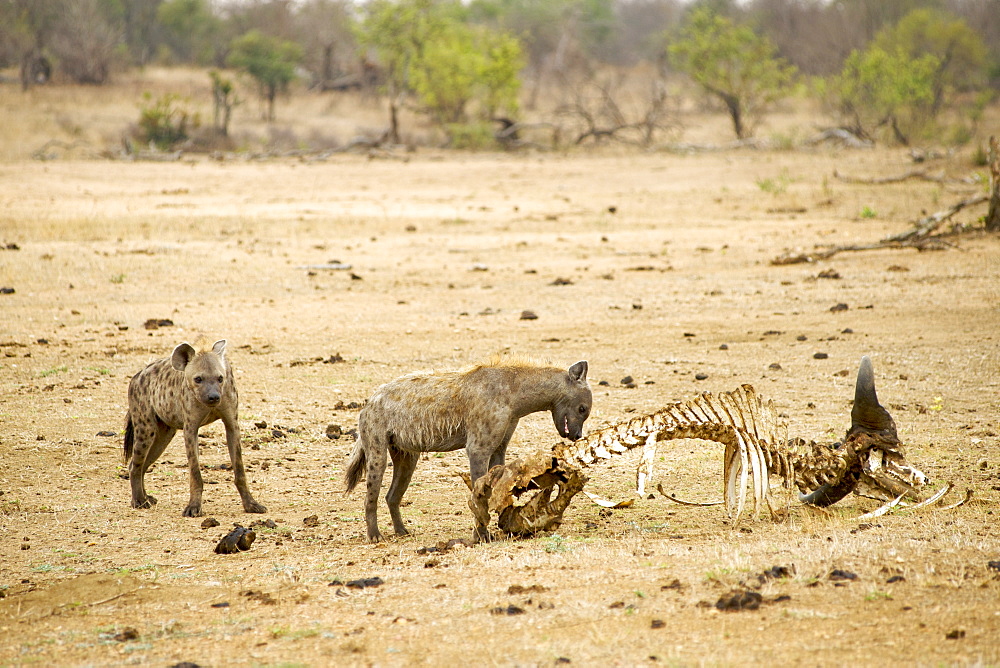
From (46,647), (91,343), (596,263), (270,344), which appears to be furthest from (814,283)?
(46,647)

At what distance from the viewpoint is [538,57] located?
55.6 meters

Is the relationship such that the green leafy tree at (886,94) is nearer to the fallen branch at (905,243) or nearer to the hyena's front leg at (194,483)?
the fallen branch at (905,243)

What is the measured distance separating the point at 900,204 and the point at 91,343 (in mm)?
16041

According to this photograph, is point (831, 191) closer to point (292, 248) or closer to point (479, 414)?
point (292, 248)

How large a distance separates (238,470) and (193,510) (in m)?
0.38

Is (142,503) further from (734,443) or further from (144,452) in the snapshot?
(734,443)

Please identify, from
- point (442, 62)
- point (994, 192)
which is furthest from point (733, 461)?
point (442, 62)

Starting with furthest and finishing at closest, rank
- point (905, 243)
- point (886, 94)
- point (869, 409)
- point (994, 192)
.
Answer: point (886, 94)
point (994, 192)
point (905, 243)
point (869, 409)

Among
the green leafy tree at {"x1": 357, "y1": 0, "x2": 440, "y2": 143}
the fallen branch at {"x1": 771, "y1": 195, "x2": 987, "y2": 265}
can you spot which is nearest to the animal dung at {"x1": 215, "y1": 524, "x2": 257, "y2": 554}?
the fallen branch at {"x1": 771, "y1": 195, "x2": 987, "y2": 265}

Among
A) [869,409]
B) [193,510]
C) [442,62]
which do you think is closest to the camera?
[869,409]

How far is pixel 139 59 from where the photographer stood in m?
47.9

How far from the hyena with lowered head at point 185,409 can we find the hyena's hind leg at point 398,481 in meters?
0.98

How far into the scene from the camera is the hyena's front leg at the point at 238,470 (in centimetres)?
691

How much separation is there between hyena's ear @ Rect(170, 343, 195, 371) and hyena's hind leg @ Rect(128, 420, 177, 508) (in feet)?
1.90
